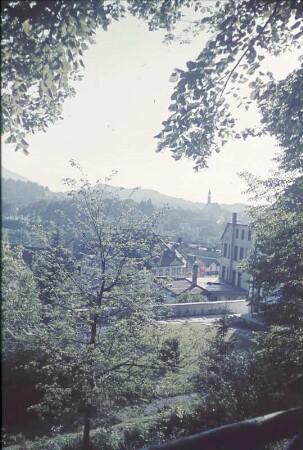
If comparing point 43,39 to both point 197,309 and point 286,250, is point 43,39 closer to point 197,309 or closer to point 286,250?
point 286,250

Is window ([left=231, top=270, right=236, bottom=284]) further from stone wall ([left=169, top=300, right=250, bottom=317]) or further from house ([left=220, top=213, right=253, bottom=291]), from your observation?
stone wall ([left=169, top=300, right=250, bottom=317])

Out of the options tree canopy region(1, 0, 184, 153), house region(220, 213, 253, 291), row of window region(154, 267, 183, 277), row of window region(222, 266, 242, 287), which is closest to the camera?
tree canopy region(1, 0, 184, 153)

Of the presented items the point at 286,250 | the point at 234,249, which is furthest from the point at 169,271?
the point at 286,250

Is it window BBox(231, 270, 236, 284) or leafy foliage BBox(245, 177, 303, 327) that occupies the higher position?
leafy foliage BBox(245, 177, 303, 327)

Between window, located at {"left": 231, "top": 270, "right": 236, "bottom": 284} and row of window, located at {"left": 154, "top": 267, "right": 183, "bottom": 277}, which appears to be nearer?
window, located at {"left": 231, "top": 270, "right": 236, "bottom": 284}

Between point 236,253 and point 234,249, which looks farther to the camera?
point 234,249

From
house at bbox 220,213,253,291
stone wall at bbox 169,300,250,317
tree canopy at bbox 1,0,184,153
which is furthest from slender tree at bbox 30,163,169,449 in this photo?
house at bbox 220,213,253,291

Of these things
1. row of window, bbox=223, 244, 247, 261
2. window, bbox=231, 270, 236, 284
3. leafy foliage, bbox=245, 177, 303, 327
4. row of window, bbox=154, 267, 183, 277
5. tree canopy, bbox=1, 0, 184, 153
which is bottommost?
row of window, bbox=154, 267, 183, 277

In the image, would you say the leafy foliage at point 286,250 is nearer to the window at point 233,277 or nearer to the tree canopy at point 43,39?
the tree canopy at point 43,39
